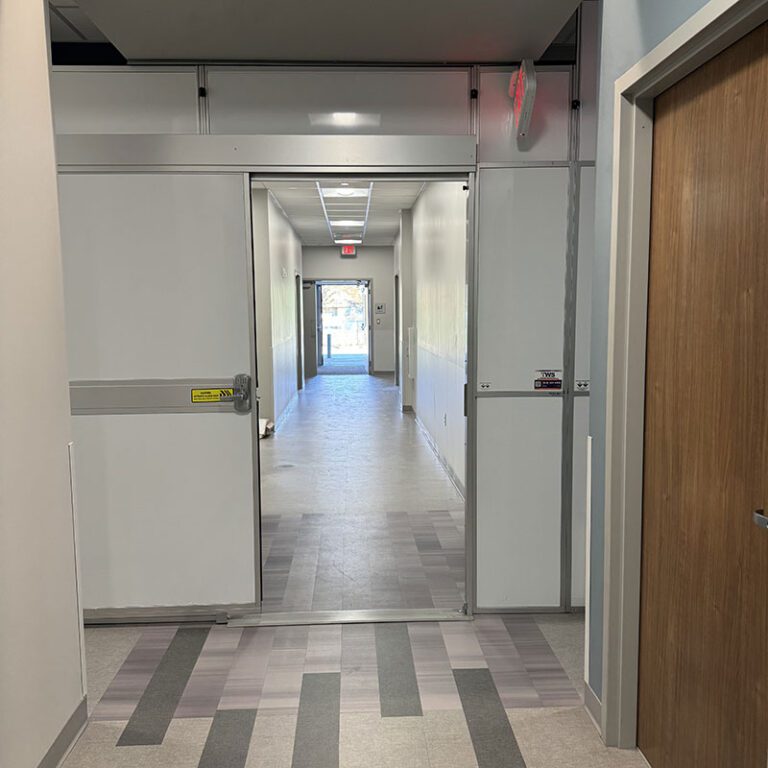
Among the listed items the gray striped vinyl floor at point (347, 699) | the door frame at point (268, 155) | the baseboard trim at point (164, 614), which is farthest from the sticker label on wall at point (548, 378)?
the baseboard trim at point (164, 614)

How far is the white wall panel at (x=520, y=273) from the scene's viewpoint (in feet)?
11.1

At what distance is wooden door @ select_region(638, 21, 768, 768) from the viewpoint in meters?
1.72

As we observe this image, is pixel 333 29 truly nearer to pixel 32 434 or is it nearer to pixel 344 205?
pixel 32 434

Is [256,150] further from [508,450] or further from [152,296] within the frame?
[508,450]

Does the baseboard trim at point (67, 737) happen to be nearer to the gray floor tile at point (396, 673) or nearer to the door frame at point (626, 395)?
the gray floor tile at point (396, 673)

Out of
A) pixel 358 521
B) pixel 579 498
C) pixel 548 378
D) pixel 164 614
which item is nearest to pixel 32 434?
pixel 164 614

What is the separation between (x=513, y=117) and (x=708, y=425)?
6.58 feet

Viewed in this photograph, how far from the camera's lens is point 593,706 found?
2.59 metres

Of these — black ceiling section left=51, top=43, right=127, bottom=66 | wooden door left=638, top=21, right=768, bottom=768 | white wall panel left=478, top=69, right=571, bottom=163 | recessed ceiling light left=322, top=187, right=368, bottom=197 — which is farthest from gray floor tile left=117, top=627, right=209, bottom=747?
recessed ceiling light left=322, top=187, right=368, bottom=197

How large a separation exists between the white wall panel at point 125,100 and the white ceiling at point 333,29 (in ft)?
0.32

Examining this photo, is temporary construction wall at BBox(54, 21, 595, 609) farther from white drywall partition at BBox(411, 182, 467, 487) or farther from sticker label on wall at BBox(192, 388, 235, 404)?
white drywall partition at BBox(411, 182, 467, 487)

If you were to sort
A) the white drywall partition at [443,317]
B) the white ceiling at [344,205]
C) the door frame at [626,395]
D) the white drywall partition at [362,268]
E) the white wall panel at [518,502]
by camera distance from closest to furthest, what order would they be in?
the door frame at [626,395] < the white wall panel at [518,502] < the white drywall partition at [443,317] < the white ceiling at [344,205] < the white drywall partition at [362,268]

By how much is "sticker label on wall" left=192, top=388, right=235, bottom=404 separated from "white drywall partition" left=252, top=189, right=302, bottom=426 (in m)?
4.46

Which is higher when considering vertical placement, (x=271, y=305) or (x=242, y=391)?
(x=271, y=305)
